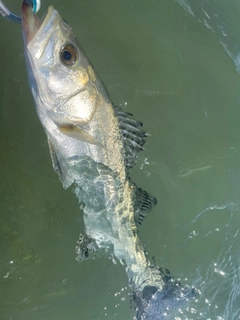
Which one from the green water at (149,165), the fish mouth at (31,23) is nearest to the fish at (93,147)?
the fish mouth at (31,23)

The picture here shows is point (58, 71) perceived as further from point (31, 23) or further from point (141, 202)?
point (141, 202)

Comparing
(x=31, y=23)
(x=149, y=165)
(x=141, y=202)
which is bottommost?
(x=149, y=165)

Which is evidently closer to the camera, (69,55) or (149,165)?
(69,55)

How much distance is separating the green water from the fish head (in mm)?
1146

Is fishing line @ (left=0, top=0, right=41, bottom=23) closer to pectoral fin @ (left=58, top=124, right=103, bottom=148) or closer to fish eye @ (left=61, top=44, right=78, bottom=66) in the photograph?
fish eye @ (left=61, top=44, right=78, bottom=66)

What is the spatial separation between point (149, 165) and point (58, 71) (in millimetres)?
1796

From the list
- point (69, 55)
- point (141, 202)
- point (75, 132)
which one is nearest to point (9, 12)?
point (69, 55)

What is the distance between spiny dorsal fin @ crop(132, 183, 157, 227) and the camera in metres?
3.21

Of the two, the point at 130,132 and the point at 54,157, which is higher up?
the point at 130,132

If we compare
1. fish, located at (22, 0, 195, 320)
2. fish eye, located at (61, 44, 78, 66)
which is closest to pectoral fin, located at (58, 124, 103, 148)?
fish, located at (22, 0, 195, 320)

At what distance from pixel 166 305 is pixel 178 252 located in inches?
26.8

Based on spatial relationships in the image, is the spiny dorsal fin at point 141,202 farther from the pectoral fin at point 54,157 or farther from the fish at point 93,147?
the pectoral fin at point 54,157

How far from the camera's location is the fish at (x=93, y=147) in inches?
99.7

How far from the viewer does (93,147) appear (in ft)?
9.55
